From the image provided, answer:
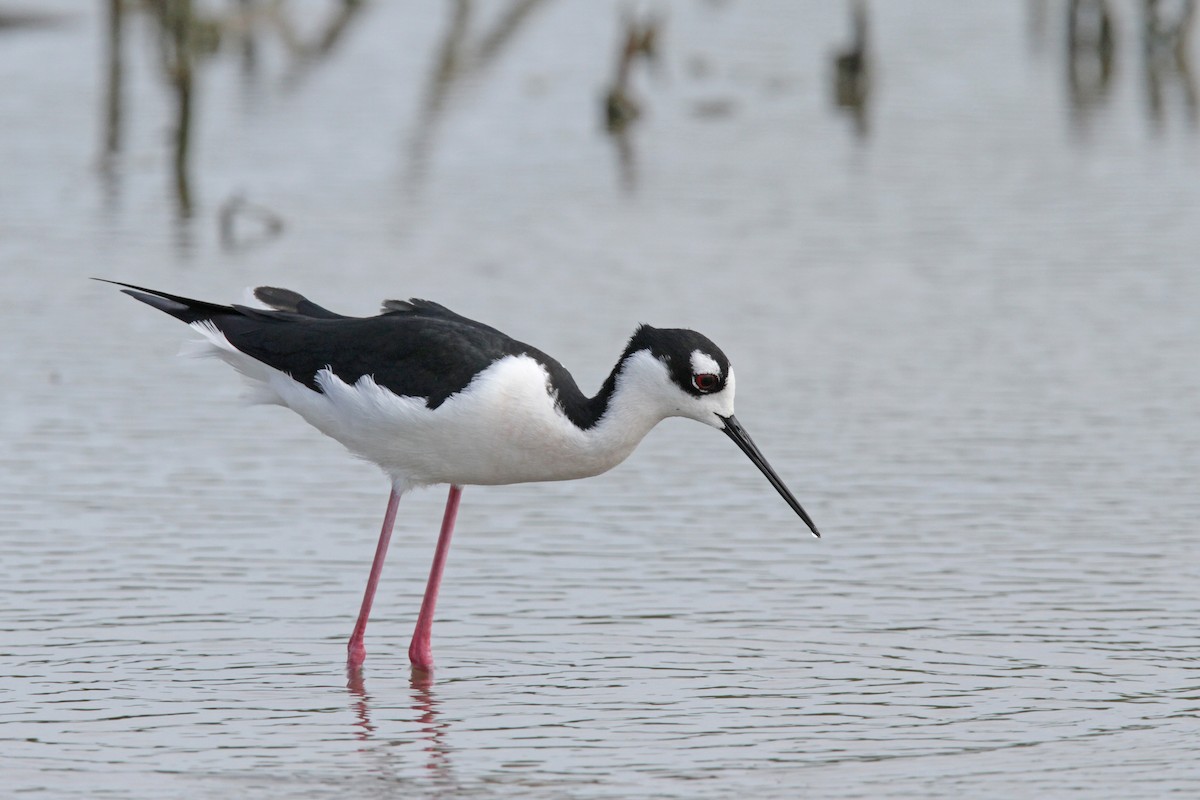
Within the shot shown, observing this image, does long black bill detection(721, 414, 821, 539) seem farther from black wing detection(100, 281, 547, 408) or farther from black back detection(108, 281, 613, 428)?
black wing detection(100, 281, 547, 408)

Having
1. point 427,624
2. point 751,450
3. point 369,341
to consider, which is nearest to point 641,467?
point 751,450

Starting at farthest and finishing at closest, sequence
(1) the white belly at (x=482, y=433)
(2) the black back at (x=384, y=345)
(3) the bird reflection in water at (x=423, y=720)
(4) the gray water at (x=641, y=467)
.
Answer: (2) the black back at (x=384, y=345)
(1) the white belly at (x=482, y=433)
(4) the gray water at (x=641, y=467)
(3) the bird reflection in water at (x=423, y=720)

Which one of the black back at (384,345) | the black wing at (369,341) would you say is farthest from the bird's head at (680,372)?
the black wing at (369,341)

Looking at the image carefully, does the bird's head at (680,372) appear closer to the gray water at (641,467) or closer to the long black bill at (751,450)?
the long black bill at (751,450)

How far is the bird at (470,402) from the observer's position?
23.8 ft

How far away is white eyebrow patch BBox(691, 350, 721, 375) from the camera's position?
723 centimetres

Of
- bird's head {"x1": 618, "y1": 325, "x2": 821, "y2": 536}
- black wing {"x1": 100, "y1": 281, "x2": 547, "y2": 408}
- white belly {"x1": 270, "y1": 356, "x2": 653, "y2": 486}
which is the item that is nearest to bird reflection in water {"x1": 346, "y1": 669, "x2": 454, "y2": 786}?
white belly {"x1": 270, "y1": 356, "x2": 653, "y2": 486}

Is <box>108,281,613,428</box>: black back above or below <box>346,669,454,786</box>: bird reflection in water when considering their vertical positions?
above

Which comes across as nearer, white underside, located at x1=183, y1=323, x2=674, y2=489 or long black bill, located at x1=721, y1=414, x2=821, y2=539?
white underside, located at x1=183, y1=323, x2=674, y2=489

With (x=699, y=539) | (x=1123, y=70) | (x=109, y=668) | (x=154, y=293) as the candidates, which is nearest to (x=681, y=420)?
(x=699, y=539)

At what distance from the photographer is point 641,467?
9680mm

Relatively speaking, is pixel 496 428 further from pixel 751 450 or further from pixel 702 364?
pixel 751 450

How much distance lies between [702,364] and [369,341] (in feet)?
4.07

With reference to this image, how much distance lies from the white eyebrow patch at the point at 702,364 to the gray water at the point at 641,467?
0.98 metres
